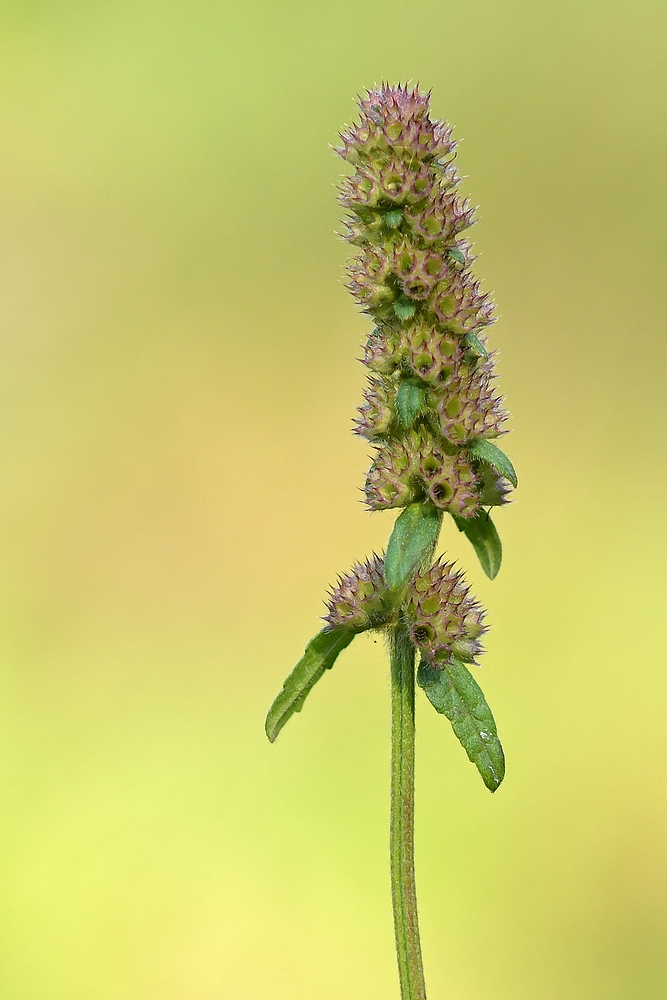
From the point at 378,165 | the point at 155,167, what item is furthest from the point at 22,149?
the point at 378,165

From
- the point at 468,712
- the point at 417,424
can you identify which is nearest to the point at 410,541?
the point at 417,424

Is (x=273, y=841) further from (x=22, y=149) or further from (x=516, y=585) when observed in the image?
(x=22, y=149)

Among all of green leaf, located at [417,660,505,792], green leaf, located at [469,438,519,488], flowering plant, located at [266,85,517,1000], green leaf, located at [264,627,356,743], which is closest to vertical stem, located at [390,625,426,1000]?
flowering plant, located at [266,85,517,1000]

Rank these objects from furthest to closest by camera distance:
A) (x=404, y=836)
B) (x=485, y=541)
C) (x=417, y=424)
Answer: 1. (x=485, y=541)
2. (x=417, y=424)
3. (x=404, y=836)

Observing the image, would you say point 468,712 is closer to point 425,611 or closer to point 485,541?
point 425,611

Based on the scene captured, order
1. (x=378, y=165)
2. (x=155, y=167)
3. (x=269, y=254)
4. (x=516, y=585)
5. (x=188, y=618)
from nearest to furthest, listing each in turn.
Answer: (x=378, y=165), (x=516, y=585), (x=188, y=618), (x=269, y=254), (x=155, y=167)

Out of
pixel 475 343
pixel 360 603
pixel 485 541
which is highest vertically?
pixel 475 343

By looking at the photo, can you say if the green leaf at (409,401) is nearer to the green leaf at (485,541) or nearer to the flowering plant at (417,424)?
the flowering plant at (417,424)
